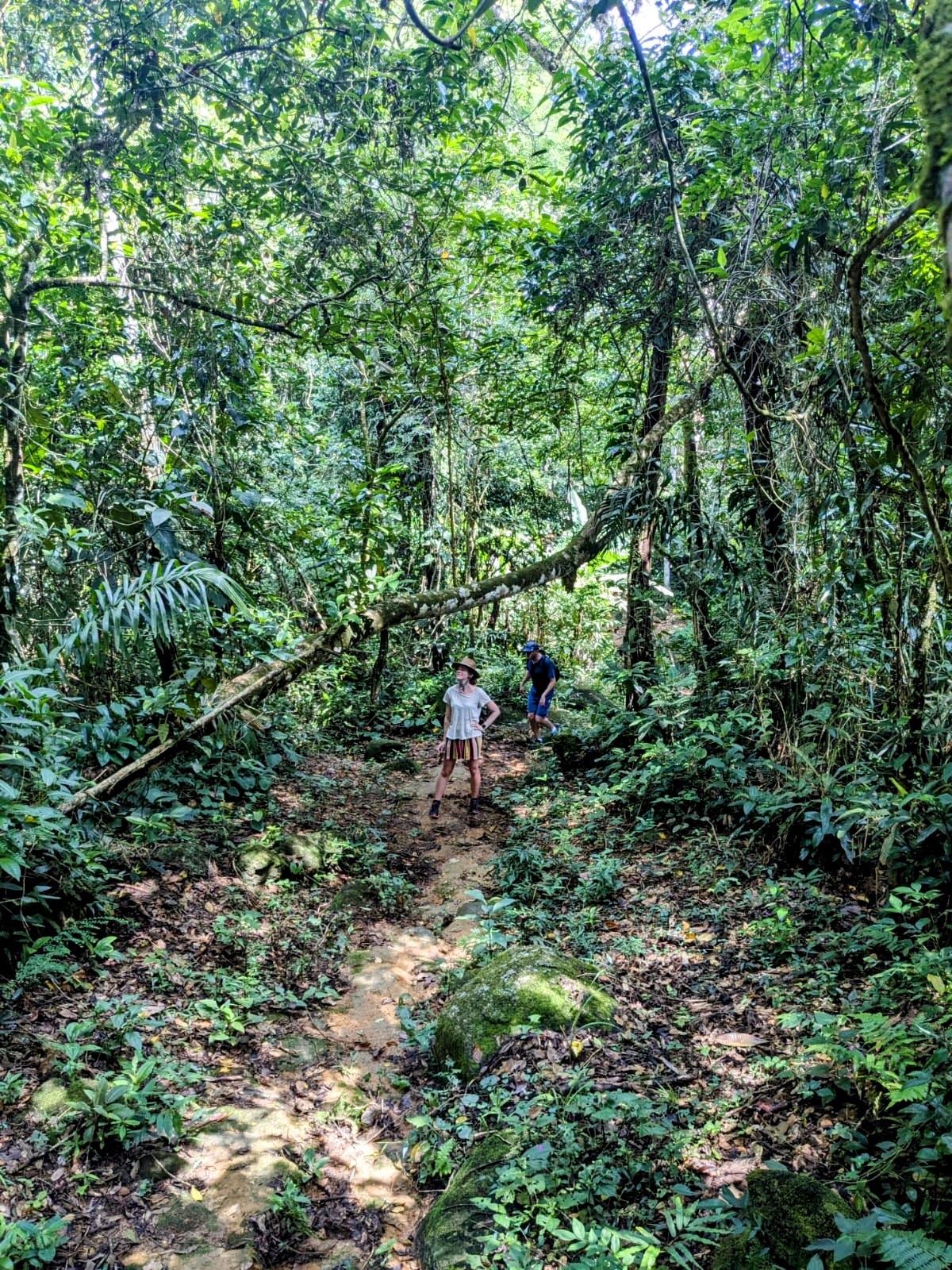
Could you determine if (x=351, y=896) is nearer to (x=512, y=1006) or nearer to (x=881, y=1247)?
(x=512, y=1006)

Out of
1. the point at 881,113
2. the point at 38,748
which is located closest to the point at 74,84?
the point at 38,748

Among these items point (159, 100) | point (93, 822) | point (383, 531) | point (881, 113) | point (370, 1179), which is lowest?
point (370, 1179)

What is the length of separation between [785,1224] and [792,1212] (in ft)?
0.14

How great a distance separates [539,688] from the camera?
10031mm

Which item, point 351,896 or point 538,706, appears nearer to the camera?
point 351,896

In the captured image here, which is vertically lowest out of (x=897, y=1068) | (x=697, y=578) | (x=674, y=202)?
(x=897, y=1068)

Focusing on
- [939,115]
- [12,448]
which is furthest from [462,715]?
[939,115]

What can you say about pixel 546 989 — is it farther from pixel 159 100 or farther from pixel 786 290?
pixel 159 100

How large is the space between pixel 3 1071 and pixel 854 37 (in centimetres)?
721

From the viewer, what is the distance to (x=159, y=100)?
5301 millimetres

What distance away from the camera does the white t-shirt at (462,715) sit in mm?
7527

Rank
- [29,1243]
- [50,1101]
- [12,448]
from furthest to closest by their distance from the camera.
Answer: [12,448]
[50,1101]
[29,1243]

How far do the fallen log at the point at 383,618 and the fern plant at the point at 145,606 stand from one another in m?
0.70

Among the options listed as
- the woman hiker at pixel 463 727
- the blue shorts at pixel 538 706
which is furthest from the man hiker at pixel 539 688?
the woman hiker at pixel 463 727
